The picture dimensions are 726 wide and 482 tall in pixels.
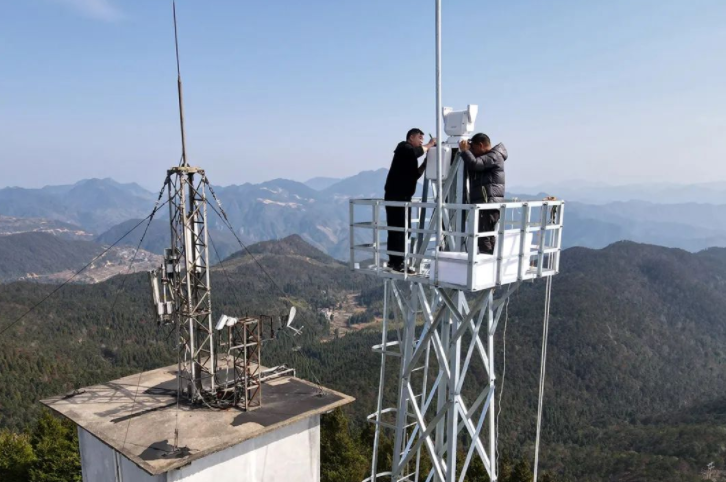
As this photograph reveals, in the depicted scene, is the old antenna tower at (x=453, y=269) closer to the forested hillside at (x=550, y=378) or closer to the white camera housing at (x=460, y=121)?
the white camera housing at (x=460, y=121)

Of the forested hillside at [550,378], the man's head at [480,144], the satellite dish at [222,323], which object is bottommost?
the forested hillside at [550,378]

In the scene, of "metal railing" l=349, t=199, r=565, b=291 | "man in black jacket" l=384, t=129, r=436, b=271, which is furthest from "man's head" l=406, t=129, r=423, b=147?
"metal railing" l=349, t=199, r=565, b=291

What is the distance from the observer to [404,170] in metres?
11.6

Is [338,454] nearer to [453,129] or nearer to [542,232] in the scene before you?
[542,232]

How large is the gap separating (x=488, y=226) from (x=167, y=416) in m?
13.8

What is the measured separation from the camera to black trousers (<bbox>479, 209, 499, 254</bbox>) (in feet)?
34.1

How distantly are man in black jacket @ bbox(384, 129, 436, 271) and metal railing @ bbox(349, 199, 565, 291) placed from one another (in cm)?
38

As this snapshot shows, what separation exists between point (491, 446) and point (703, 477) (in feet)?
345

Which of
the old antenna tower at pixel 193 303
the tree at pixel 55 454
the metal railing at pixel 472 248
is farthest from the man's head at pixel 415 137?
the tree at pixel 55 454

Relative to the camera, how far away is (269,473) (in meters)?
17.1

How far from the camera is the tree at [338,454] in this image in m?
37.5

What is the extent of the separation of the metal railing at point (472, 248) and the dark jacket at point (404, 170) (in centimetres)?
68

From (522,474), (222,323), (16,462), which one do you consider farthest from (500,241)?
(16,462)

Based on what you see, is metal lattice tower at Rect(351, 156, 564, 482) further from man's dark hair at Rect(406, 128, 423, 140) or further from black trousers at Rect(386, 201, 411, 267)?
man's dark hair at Rect(406, 128, 423, 140)
